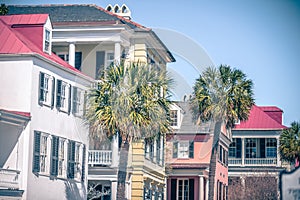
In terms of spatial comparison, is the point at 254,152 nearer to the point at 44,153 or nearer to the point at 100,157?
the point at 100,157

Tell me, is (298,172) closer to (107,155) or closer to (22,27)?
(22,27)

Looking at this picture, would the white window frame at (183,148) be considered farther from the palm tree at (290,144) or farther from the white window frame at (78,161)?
the white window frame at (78,161)

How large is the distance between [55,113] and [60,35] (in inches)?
299

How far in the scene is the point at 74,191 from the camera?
30.9 metres

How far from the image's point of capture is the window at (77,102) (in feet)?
102

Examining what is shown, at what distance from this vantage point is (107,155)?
34062 millimetres

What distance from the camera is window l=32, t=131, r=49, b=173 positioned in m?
26.6

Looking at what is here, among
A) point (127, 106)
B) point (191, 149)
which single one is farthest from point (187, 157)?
point (127, 106)

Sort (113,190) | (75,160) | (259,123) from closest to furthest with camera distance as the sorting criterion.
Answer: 1. (75,160)
2. (113,190)
3. (259,123)

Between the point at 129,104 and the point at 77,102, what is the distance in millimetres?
2690

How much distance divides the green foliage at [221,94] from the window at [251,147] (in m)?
20.7

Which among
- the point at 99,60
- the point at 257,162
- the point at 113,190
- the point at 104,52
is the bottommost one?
the point at 113,190

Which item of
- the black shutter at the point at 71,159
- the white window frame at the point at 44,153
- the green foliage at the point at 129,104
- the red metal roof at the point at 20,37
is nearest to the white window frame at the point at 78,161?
the black shutter at the point at 71,159

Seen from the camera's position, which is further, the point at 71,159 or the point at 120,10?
the point at 120,10
